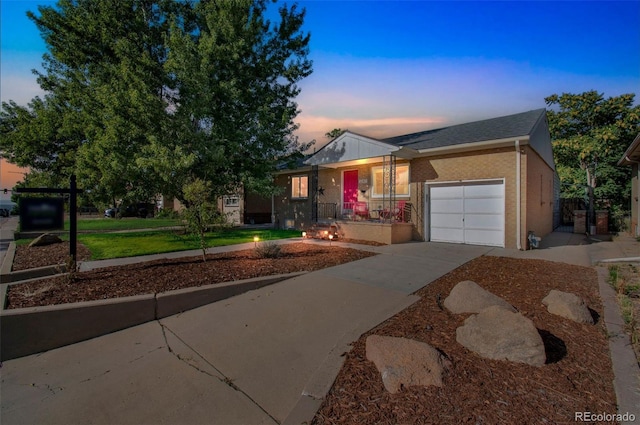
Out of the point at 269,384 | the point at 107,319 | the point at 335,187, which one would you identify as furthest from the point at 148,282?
the point at 335,187

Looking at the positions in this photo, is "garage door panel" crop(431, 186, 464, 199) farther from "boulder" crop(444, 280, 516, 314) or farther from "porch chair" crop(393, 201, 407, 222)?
"boulder" crop(444, 280, 516, 314)

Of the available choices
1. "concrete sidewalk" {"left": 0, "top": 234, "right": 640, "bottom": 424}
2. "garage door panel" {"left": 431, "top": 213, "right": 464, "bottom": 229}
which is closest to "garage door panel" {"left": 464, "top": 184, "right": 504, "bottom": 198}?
"garage door panel" {"left": 431, "top": 213, "right": 464, "bottom": 229}

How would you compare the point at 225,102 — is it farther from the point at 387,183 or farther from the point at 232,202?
the point at 232,202

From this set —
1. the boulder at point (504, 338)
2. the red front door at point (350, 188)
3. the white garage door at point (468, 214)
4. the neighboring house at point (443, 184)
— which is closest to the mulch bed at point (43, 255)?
the boulder at point (504, 338)

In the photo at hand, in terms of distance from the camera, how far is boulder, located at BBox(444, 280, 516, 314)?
403 cm

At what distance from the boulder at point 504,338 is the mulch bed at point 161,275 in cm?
389

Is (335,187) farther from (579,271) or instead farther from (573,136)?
(573,136)

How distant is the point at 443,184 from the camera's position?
11328 mm

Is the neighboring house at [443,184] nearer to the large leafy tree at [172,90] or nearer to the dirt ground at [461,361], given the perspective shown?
the large leafy tree at [172,90]

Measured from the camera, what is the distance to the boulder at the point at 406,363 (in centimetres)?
260

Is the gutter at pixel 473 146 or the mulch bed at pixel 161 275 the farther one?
the gutter at pixel 473 146

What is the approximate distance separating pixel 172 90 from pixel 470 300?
1302cm

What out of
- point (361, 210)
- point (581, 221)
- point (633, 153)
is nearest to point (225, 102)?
point (361, 210)

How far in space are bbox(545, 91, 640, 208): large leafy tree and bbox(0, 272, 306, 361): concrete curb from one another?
78.7 ft
